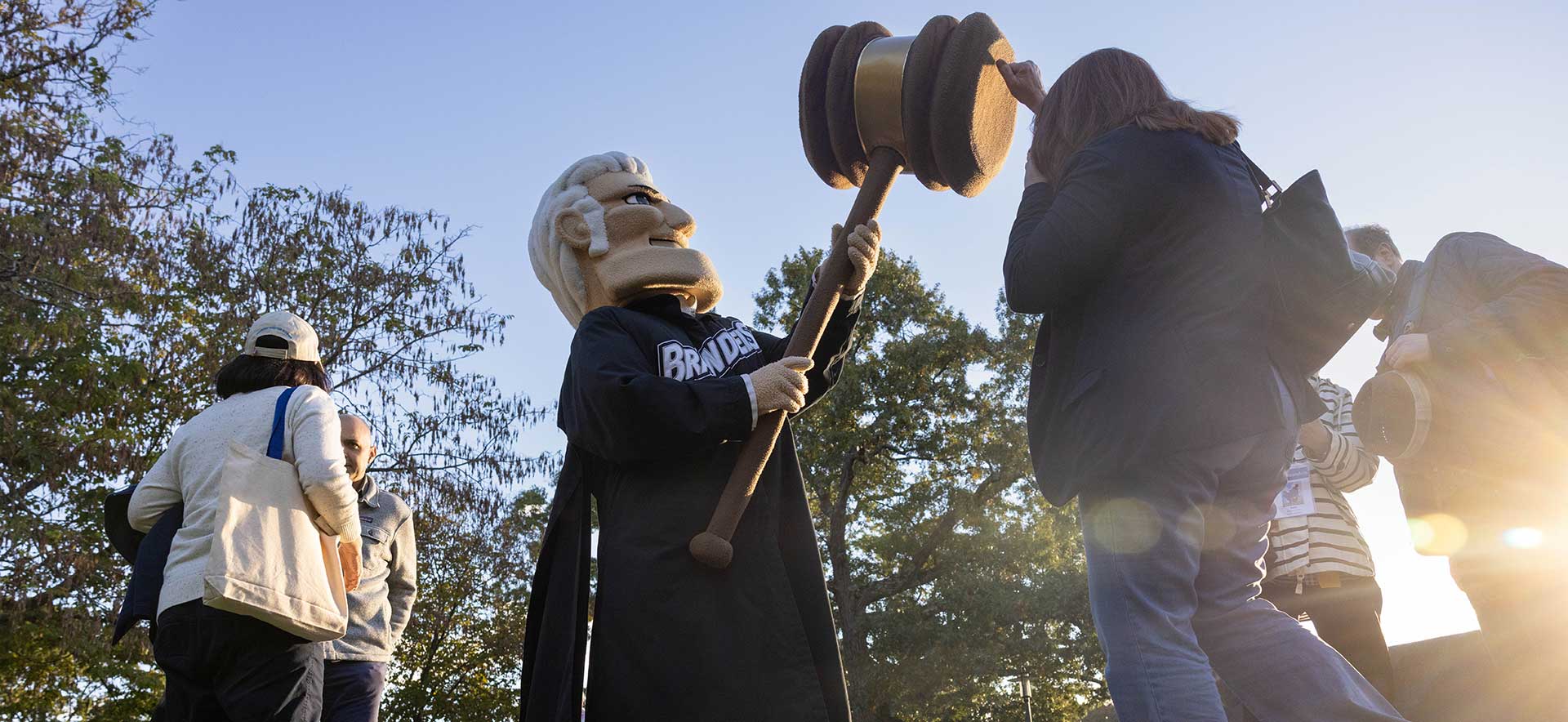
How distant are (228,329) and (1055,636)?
45.5 ft

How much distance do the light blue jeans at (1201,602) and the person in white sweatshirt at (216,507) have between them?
7.23 ft

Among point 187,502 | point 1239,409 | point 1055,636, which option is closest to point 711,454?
point 1239,409

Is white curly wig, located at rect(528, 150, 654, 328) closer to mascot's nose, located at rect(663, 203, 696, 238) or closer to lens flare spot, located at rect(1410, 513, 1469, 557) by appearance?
mascot's nose, located at rect(663, 203, 696, 238)

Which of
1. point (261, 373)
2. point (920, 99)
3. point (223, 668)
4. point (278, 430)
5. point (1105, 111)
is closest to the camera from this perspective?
point (1105, 111)

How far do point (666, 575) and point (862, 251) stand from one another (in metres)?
0.98

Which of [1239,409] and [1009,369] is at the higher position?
[1009,369]

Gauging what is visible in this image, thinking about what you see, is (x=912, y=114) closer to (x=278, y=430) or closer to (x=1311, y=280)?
(x=1311, y=280)

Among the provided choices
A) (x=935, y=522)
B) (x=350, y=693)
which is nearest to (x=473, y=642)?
(x=935, y=522)

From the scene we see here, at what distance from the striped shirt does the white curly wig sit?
2436mm

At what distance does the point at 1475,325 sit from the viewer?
11.5 ft

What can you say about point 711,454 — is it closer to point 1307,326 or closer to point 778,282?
point 1307,326

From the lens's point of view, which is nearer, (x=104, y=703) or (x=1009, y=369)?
(x=104, y=703)

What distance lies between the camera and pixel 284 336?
391 centimetres

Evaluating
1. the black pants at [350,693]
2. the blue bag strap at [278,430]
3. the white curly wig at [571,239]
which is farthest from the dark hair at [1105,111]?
the black pants at [350,693]
